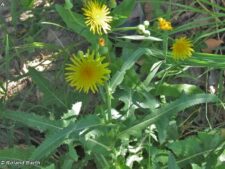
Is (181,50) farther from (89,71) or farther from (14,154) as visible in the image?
(14,154)

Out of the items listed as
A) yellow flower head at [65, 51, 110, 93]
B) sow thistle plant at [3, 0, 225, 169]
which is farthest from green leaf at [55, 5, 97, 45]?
yellow flower head at [65, 51, 110, 93]

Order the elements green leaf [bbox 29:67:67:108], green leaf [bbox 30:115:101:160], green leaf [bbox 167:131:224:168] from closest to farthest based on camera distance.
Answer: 1. green leaf [bbox 30:115:101:160]
2. green leaf [bbox 167:131:224:168]
3. green leaf [bbox 29:67:67:108]

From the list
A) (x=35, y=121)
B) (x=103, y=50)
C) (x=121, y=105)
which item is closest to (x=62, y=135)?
(x=35, y=121)

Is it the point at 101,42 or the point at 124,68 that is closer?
the point at 101,42

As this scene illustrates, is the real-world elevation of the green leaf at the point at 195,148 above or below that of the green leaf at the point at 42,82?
below

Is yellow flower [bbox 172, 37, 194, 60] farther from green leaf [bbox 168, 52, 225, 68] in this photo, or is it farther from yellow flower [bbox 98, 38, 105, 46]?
yellow flower [bbox 98, 38, 105, 46]

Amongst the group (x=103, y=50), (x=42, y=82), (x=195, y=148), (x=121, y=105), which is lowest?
(x=195, y=148)

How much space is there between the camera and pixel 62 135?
135 centimetres

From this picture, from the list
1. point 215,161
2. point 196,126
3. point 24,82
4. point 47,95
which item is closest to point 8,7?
point 24,82

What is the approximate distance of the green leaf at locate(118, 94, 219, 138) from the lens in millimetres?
1453

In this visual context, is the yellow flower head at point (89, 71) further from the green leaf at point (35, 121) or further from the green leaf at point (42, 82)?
the green leaf at point (42, 82)

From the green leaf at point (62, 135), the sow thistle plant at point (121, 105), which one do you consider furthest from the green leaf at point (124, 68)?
the green leaf at point (62, 135)

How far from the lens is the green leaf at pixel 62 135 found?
1.34 meters

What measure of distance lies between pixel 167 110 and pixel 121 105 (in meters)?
0.35
